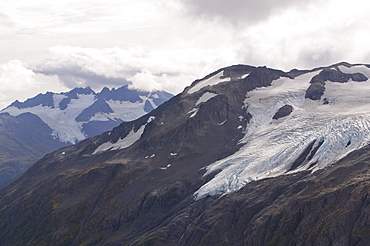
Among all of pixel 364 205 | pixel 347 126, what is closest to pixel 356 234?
pixel 364 205

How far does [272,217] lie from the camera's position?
150 metres

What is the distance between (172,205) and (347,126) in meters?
77.6

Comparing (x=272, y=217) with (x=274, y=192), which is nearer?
(x=272, y=217)

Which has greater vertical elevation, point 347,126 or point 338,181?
point 347,126

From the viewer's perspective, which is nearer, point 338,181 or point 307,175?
point 338,181

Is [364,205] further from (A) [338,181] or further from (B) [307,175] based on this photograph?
(B) [307,175]

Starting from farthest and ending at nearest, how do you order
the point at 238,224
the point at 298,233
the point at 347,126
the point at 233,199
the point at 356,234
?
the point at 347,126 < the point at 233,199 < the point at 238,224 < the point at 298,233 < the point at 356,234

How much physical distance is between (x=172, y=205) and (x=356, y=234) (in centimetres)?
8834

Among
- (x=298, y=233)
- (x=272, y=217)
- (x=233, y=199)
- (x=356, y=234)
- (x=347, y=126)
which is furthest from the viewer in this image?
(x=347, y=126)

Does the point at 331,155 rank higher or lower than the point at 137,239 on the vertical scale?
higher

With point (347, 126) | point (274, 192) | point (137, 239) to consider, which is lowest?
point (137, 239)

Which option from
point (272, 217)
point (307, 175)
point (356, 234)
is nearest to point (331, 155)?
point (307, 175)

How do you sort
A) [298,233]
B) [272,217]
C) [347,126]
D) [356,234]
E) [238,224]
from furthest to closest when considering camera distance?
[347,126] → [238,224] → [272,217] → [298,233] → [356,234]

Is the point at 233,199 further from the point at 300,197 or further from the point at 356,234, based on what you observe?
the point at 356,234
